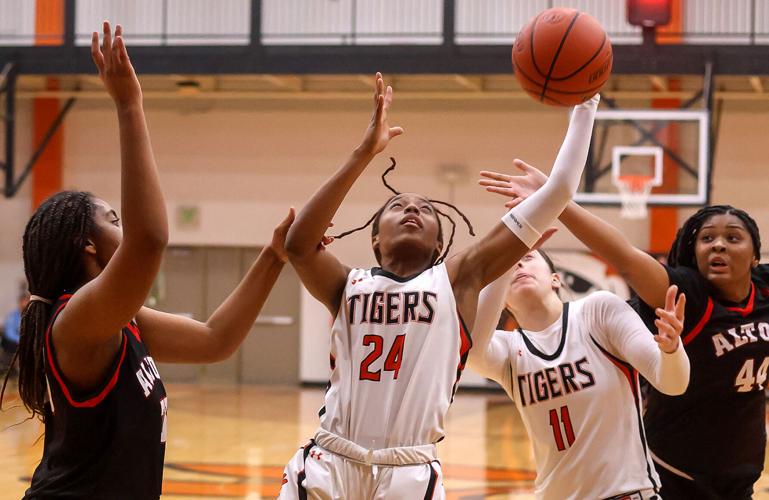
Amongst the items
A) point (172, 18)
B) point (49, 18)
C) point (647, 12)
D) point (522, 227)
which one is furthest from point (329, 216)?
point (49, 18)

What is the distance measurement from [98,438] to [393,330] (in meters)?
0.93

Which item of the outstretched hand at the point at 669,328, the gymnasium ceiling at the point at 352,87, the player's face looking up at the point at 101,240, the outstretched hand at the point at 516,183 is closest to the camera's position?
the player's face looking up at the point at 101,240

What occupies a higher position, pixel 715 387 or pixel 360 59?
pixel 360 59

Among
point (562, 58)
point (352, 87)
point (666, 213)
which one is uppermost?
point (352, 87)

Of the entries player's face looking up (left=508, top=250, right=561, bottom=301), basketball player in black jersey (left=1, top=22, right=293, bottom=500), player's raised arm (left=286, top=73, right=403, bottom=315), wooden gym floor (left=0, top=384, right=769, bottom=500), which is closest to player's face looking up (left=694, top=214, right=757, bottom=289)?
player's face looking up (left=508, top=250, right=561, bottom=301)

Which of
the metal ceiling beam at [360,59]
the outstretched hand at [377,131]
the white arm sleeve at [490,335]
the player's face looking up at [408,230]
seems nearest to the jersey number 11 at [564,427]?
the white arm sleeve at [490,335]

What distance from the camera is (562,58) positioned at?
371 centimetres

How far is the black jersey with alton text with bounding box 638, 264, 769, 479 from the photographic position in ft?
12.1

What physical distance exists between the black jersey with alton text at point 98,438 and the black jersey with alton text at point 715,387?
2.00 metres

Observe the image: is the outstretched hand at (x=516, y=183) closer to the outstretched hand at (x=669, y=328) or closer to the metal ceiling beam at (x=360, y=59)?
the outstretched hand at (x=669, y=328)

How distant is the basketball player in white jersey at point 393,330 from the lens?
9.79 ft

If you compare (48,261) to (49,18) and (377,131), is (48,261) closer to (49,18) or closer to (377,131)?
(377,131)

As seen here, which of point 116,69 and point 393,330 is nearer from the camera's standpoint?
point 116,69

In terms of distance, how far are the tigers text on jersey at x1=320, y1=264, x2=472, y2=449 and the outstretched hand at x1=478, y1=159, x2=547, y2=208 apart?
0.34m
